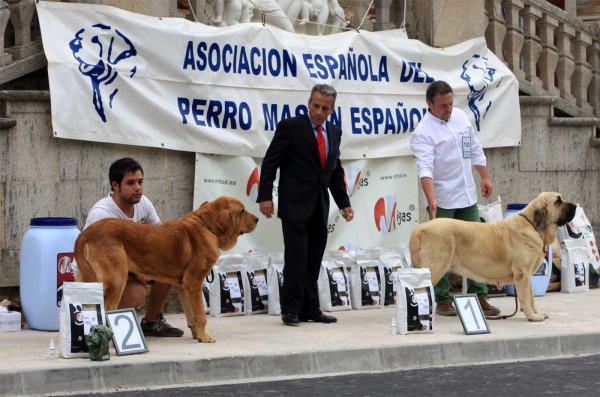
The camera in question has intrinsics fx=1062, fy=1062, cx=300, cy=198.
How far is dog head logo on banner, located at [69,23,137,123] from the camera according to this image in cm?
948

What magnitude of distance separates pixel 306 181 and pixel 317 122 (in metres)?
0.52

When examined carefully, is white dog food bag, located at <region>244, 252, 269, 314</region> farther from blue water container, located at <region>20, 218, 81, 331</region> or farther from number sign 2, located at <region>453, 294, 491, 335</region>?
number sign 2, located at <region>453, 294, 491, 335</region>

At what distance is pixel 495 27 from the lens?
13.0 metres

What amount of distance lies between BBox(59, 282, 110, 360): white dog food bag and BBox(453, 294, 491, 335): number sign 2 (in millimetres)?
2896

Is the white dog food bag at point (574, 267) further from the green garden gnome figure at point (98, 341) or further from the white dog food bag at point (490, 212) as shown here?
the green garden gnome figure at point (98, 341)

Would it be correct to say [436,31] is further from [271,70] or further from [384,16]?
[271,70]

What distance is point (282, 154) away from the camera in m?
9.05

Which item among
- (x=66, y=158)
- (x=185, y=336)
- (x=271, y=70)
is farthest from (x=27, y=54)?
(x=185, y=336)

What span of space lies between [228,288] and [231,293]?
0.18 feet

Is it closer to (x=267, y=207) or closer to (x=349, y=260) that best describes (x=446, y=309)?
(x=349, y=260)

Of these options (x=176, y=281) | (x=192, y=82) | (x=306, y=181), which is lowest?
(x=176, y=281)

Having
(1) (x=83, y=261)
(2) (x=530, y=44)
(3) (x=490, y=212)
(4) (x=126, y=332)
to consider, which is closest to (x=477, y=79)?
(2) (x=530, y=44)

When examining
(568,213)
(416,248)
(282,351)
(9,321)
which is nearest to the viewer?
(282,351)

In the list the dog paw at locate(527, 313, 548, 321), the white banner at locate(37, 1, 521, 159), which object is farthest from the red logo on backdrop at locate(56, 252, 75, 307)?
the dog paw at locate(527, 313, 548, 321)
